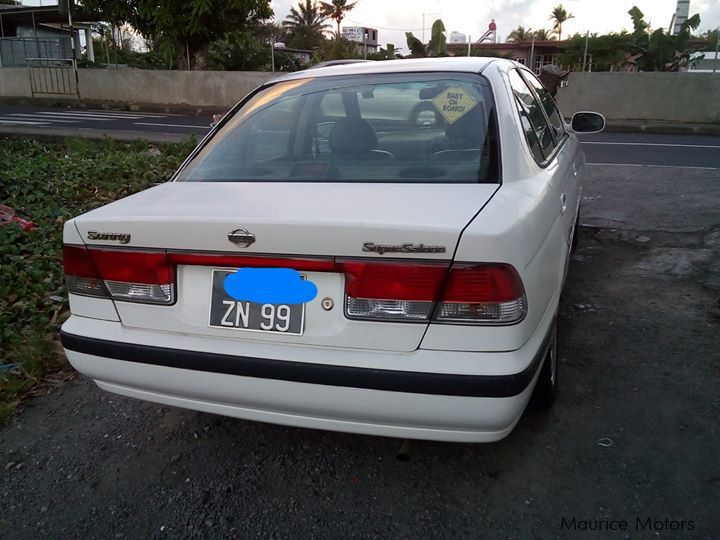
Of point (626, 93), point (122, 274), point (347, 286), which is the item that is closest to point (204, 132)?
point (626, 93)

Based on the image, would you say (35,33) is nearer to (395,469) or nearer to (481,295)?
(395,469)

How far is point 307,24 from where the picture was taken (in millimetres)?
56562

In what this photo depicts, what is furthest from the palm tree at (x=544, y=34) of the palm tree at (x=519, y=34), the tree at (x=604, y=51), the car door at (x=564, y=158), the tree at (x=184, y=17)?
the car door at (x=564, y=158)

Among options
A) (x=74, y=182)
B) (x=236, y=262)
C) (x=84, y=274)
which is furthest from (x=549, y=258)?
(x=74, y=182)

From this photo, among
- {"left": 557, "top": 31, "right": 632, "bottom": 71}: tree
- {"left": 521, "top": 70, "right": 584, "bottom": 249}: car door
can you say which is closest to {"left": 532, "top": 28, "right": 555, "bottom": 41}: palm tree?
{"left": 557, "top": 31, "right": 632, "bottom": 71}: tree

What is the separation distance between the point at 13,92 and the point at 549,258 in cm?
2416

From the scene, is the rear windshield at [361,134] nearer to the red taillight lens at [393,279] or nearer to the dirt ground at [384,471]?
the red taillight lens at [393,279]

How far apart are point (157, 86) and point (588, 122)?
17.8 m

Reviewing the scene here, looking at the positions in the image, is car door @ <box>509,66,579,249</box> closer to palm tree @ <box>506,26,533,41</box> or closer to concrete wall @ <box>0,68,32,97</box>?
concrete wall @ <box>0,68,32,97</box>

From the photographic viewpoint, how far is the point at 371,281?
1885 millimetres

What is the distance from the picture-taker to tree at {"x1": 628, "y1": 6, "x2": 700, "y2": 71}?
19.1 metres

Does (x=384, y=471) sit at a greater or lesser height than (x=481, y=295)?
lesser

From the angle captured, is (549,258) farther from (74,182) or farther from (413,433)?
(74,182)

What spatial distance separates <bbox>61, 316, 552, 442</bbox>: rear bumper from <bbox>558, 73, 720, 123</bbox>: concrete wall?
15.0m
